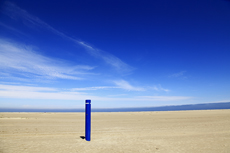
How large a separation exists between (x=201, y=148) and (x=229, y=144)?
2.08m

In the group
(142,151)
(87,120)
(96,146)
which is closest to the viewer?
(142,151)

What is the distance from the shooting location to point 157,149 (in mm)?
7605

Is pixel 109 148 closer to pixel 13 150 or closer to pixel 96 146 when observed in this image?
pixel 96 146

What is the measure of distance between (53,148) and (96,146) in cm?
225

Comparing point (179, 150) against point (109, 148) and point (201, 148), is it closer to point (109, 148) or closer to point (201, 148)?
point (201, 148)

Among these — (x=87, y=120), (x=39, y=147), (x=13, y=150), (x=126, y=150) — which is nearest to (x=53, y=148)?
(x=39, y=147)

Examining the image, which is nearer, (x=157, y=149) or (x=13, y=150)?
(x=13, y=150)

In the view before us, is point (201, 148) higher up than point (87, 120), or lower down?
lower down

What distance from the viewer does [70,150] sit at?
7.31 m

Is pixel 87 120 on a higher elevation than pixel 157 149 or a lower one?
higher

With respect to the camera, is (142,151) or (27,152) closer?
(27,152)

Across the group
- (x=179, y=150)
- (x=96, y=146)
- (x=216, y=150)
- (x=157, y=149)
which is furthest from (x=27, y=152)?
(x=216, y=150)

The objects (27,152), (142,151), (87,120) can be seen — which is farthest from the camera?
(87,120)

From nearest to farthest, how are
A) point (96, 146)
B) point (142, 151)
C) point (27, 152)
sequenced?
point (27, 152)
point (142, 151)
point (96, 146)
